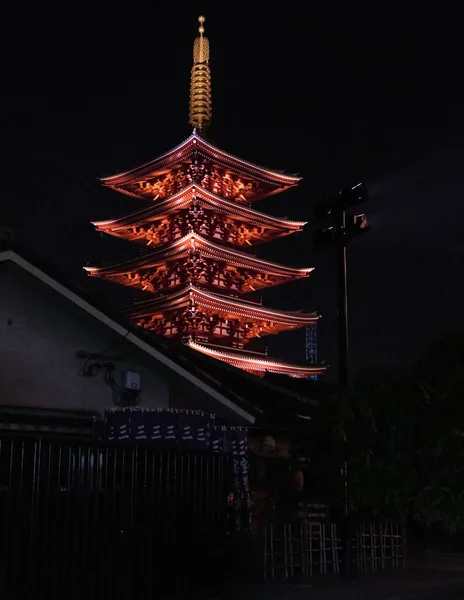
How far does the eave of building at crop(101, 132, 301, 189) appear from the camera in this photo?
41.4 metres

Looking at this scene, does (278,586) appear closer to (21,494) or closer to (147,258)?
(21,494)

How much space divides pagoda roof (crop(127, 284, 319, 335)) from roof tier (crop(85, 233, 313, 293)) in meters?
1.08

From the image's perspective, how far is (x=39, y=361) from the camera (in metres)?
14.4

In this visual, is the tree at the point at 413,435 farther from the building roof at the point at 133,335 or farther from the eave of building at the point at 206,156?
the eave of building at the point at 206,156

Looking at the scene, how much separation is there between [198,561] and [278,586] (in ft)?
10.2

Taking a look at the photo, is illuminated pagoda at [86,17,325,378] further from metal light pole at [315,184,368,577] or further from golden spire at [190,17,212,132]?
metal light pole at [315,184,368,577]

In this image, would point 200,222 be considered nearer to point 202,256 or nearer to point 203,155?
point 202,256

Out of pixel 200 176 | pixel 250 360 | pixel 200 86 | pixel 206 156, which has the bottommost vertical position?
pixel 250 360

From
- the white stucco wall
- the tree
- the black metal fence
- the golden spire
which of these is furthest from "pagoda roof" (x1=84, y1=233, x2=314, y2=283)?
the black metal fence

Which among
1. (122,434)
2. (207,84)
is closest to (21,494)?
(122,434)

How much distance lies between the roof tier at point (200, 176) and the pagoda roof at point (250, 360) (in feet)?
26.3

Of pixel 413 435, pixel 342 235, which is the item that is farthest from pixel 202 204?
pixel 413 435

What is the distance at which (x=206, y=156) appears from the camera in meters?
41.8

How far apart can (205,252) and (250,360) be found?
5.76 metres
